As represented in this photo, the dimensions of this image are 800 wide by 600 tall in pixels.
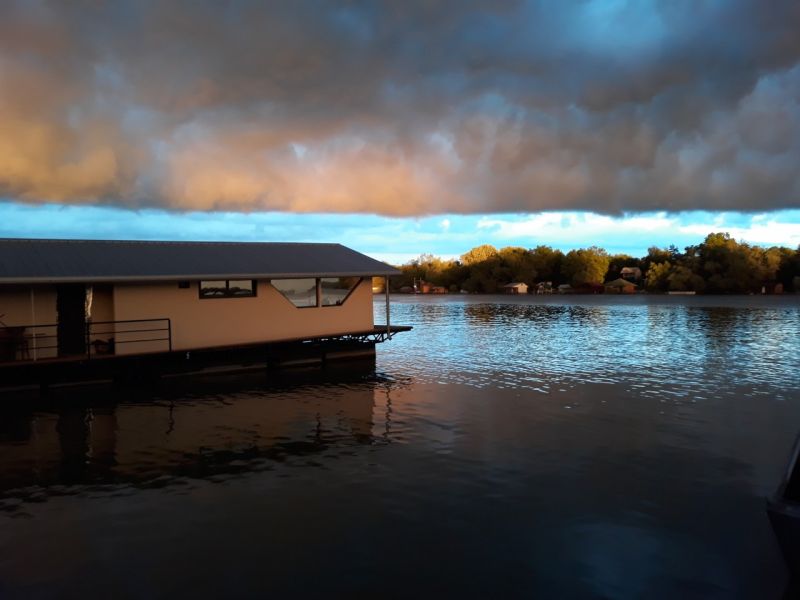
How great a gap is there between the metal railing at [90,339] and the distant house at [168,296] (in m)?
0.03

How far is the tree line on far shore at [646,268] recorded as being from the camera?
4658 inches

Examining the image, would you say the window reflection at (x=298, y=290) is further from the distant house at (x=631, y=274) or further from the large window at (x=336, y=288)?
the distant house at (x=631, y=274)

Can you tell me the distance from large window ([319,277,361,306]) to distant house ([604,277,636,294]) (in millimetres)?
126050

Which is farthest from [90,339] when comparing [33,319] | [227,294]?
[227,294]

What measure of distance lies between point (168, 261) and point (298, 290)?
5.26 meters

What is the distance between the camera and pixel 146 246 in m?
24.5

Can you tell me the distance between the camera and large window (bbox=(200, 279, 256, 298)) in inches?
925

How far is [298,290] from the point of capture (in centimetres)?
2544

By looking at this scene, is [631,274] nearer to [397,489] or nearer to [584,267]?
[584,267]

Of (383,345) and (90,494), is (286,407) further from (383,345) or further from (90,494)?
(383,345)

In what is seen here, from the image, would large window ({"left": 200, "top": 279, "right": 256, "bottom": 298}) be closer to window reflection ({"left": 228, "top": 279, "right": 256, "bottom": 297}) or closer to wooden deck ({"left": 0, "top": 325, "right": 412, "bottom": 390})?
Answer: window reflection ({"left": 228, "top": 279, "right": 256, "bottom": 297})

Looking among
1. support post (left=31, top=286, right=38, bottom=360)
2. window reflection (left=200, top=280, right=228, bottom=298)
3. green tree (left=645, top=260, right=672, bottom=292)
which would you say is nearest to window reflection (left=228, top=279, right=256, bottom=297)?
window reflection (left=200, top=280, right=228, bottom=298)

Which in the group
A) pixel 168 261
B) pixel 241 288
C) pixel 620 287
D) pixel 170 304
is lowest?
pixel 170 304

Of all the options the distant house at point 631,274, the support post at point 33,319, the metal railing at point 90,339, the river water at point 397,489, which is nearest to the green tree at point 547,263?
the distant house at point 631,274
